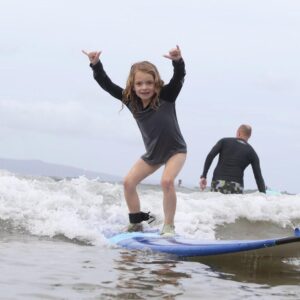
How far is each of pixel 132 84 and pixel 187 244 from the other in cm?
164

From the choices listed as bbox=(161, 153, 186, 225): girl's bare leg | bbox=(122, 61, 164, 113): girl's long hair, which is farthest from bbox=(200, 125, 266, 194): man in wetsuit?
bbox=(122, 61, 164, 113): girl's long hair

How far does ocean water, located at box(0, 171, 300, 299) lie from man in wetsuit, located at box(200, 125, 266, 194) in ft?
0.90

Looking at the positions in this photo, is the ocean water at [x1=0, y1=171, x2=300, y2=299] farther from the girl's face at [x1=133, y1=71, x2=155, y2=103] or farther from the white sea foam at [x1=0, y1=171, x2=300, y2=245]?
the girl's face at [x1=133, y1=71, x2=155, y2=103]

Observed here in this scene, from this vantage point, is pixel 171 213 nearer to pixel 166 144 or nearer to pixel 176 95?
pixel 166 144

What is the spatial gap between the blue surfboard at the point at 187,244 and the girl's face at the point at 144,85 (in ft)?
4.37

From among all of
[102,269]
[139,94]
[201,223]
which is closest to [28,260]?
[102,269]

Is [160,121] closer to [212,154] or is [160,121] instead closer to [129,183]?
[129,183]

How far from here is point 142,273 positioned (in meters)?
3.65

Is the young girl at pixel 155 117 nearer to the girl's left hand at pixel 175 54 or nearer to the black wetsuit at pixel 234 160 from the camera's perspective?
the girl's left hand at pixel 175 54

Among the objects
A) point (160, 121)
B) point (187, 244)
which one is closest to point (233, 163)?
point (160, 121)

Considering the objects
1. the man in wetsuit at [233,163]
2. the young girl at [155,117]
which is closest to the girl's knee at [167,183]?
the young girl at [155,117]

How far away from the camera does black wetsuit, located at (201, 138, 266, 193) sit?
7.51 meters

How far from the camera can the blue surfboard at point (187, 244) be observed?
3.84 m

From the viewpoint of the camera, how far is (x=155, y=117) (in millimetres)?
5215
